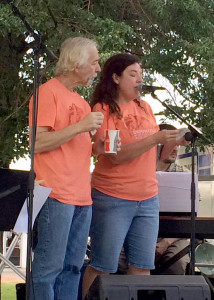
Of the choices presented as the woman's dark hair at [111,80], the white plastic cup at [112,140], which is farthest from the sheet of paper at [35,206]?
the woman's dark hair at [111,80]

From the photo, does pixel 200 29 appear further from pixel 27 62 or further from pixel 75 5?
pixel 27 62

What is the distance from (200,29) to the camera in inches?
299

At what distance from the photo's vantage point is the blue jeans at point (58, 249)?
3539 millimetres

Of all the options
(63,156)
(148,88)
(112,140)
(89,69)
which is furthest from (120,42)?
(63,156)

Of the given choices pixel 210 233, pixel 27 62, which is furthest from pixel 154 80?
pixel 210 233

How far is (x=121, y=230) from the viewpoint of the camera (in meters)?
3.90

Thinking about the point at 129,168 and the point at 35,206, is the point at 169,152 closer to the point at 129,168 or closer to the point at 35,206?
the point at 129,168

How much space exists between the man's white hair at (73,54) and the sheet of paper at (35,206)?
28.4 inches

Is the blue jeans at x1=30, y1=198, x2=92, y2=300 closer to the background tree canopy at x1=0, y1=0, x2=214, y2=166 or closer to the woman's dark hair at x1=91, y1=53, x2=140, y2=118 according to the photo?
the woman's dark hair at x1=91, y1=53, x2=140, y2=118

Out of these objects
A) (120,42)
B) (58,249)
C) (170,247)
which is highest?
(120,42)

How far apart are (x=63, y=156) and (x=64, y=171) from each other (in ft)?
0.27

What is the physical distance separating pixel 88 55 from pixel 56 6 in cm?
344

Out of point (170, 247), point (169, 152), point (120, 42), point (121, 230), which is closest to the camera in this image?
point (121, 230)

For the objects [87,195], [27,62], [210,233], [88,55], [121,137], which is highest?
[27,62]
